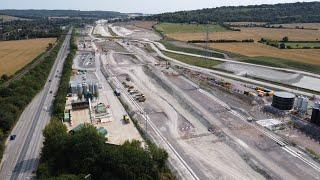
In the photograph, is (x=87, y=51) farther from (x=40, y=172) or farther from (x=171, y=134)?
(x=40, y=172)

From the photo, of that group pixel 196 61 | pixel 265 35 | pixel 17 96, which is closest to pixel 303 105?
pixel 196 61

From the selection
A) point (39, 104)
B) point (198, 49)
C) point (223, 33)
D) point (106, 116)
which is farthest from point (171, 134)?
point (223, 33)

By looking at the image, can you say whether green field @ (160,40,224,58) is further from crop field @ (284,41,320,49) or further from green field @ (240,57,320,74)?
crop field @ (284,41,320,49)

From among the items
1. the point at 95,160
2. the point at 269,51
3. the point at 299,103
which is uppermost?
the point at 269,51

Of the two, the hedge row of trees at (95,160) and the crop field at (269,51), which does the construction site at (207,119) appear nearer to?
the hedge row of trees at (95,160)

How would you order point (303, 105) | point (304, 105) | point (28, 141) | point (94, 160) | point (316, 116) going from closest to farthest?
point (94, 160)
point (28, 141)
point (316, 116)
point (304, 105)
point (303, 105)

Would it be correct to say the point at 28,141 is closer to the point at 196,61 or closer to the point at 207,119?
the point at 207,119
